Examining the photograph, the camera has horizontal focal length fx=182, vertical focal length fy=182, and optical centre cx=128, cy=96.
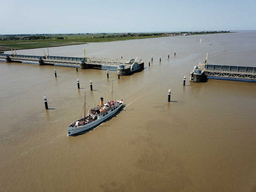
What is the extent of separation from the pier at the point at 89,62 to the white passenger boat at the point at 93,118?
19007 mm

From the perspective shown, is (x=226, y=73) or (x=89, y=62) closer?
(x=226, y=73)

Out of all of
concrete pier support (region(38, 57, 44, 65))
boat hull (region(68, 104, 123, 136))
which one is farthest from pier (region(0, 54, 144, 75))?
boat hull (region(68, 104, 123, 136))

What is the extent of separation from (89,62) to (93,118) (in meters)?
30.5

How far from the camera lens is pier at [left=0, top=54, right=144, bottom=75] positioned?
1572 inches

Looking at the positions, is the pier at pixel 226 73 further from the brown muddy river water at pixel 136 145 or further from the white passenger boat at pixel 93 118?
the white passenger boat at pixel 93 118

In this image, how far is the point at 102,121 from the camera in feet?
61.6

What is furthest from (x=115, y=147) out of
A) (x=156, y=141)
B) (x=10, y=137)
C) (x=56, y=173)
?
(x=10, y=137)

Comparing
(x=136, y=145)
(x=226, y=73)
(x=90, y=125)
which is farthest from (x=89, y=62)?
(x=136, y=145)

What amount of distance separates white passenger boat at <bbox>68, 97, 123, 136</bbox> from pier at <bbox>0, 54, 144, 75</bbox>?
62.4ft

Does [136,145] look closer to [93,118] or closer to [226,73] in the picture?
[93,118]

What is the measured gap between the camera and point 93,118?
58.6ft

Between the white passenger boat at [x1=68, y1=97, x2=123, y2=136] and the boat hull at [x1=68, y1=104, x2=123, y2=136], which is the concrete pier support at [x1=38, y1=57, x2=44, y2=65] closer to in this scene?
the white passenger boat at [x1=68, y1=97, x2=123, y2=136]

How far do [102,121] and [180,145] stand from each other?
807cm

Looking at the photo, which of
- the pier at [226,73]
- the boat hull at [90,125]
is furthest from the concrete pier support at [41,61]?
the pier at [226,73]
